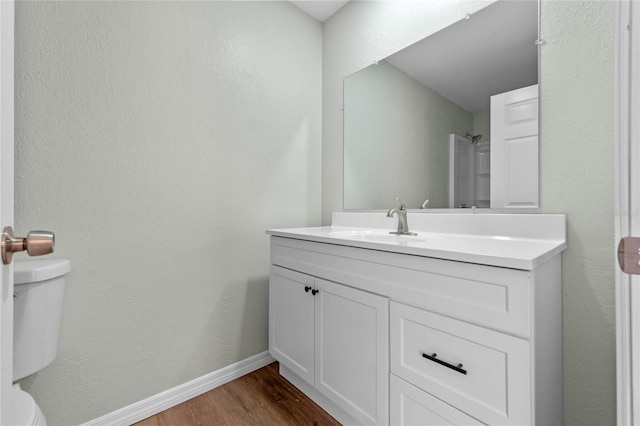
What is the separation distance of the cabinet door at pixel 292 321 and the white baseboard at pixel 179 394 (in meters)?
0.25

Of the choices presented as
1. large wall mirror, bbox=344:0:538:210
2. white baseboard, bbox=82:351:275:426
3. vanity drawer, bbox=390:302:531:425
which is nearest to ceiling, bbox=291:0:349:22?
large wall mirror, bbox=344:0:538:210

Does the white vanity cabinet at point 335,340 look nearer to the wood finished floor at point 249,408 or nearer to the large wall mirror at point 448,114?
the wood finished floor at point 249,408

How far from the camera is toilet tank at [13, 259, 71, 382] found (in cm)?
97

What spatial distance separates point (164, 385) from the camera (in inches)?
58.8

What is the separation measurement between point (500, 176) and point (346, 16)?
1485 millimetres

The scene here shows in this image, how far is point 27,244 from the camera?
1.45 ft

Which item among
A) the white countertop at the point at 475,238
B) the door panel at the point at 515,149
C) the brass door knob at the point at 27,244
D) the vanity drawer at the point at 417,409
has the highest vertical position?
the door panel at the point at 515,149

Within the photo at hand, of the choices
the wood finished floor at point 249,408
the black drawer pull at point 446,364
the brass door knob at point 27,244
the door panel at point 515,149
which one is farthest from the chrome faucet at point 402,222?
the brass door knob at point 27,244

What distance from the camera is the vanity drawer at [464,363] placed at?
793 millimetres

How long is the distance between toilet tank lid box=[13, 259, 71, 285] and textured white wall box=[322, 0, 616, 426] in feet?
6.08

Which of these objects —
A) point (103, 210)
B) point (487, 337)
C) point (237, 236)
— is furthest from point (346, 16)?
point (487, 337)

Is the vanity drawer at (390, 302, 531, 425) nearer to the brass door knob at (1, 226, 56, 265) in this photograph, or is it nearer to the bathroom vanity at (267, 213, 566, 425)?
the bathroom vanity at (267, 213, 566, 425)

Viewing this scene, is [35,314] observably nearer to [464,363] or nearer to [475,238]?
[464,363]

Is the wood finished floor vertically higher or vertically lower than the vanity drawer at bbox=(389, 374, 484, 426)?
lower
